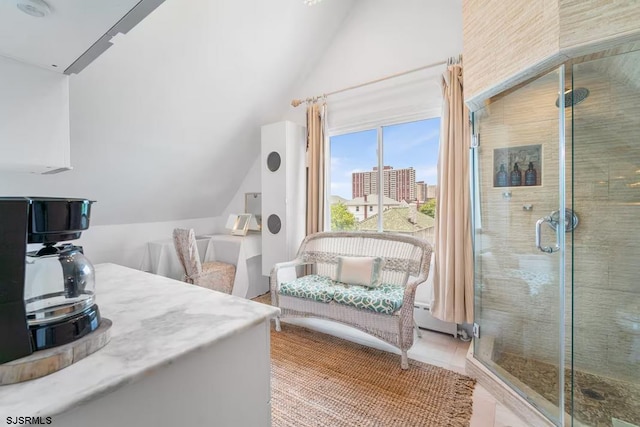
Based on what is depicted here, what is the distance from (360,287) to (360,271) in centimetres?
14

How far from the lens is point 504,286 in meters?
2.19

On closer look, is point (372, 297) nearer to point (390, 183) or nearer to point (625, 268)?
point (390, 183)

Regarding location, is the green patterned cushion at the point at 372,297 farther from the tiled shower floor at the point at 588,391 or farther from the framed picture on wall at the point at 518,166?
the framed picture on wall at the point at 518,166

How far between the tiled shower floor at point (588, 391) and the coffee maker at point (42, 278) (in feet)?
7.49

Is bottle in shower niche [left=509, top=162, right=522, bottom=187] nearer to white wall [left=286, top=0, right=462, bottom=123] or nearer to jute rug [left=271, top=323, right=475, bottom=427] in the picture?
white wall [left=286, top=0, right=462, bottom=123]

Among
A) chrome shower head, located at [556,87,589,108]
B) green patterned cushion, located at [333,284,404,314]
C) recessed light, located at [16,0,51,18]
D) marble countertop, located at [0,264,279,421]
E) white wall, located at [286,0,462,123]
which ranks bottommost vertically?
green patterned cushion, located at [333,284,404,314]

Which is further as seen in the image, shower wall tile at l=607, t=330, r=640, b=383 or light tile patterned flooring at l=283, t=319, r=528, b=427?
shower wall tile at l=607, t=330, r=640, b=383

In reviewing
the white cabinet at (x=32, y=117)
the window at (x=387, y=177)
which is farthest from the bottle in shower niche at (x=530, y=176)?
the white cabinet at (x=32, y=117)

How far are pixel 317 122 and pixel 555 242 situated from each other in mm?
2480

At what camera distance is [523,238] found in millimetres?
2123

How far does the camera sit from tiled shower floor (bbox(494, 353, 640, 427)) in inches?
61.1

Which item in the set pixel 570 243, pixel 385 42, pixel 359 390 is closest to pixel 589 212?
pixel 570 243

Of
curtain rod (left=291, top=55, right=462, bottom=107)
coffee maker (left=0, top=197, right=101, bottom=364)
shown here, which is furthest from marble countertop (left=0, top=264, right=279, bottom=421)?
curtain rod (left=291, top=55, right=462, bottom=107)

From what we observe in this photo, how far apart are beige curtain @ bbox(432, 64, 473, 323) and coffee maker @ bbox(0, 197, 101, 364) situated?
241 centimetres
